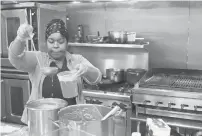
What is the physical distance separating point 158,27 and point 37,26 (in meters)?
1.73

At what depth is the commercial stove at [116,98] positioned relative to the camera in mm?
2973

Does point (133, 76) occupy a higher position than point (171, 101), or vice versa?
point (133, 76)

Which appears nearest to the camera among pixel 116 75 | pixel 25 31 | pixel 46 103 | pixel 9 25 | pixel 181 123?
pixel 46 103

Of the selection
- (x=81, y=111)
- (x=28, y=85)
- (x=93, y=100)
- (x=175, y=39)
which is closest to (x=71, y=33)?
(x=28, y=85)

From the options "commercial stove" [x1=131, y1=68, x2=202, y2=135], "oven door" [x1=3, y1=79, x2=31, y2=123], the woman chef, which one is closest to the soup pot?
the woman chef

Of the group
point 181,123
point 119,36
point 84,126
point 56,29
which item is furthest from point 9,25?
point 84,126

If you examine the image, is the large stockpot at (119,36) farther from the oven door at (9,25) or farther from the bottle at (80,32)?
the oven door at (9,25)

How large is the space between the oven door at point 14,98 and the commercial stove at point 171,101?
70.7 inches

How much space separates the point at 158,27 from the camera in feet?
11.6

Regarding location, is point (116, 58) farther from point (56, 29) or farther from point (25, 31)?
point (25, 31)

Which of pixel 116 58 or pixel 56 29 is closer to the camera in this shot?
pixel 56 29

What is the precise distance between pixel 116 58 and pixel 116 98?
0.96 metres

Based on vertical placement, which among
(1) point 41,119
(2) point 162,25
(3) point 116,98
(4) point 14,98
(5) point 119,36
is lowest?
(4) point 14,98

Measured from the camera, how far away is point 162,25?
3502 millimetres
